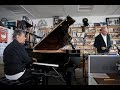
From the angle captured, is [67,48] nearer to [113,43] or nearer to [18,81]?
[113,43]

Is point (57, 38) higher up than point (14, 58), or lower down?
higher up

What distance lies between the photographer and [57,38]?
9.41ft

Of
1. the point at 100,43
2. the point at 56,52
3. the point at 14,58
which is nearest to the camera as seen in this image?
the point at 14,58

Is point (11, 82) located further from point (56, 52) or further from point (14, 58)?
point (56, 52)

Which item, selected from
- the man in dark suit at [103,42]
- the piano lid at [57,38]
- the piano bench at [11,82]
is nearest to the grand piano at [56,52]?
the piano lid at [57,38]

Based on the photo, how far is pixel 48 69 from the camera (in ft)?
8.22

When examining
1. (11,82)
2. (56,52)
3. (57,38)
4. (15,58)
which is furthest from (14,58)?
(57,38)

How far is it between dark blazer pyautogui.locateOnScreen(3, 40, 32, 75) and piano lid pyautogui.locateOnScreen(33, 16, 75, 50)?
621 mm

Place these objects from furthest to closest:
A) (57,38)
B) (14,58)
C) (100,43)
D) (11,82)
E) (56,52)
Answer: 1. (57,38)
2. (56,52)
3. (100,43)
4. (14,58)
5. (11,82)

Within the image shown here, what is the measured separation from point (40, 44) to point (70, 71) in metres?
0.56

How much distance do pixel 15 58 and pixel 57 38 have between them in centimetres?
98

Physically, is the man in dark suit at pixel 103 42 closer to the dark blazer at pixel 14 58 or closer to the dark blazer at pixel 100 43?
the dark blazer at pixel 100 43

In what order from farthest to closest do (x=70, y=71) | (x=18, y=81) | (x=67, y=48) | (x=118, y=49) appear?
(x=67, y=48) < (x=70, y=71) < (x=118, y=49) < (x=18, y=81)
